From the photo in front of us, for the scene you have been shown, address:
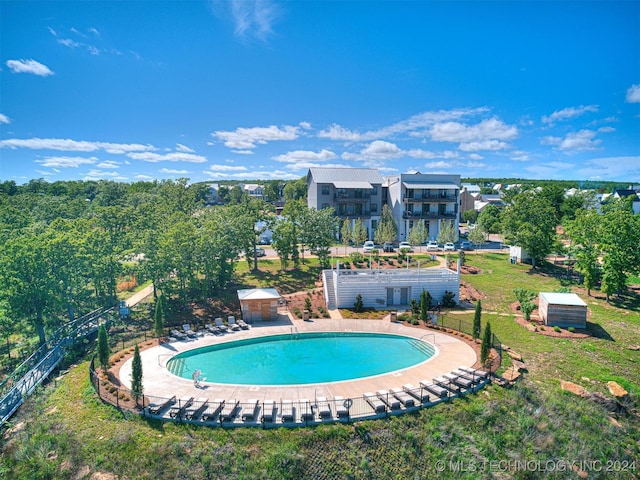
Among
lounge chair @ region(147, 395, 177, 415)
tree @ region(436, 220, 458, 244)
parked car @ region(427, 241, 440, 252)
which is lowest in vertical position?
lounge chair @ region(147, 395, 177, 415)

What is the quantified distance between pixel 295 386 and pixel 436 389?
6837 mm

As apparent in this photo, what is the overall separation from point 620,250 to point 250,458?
3368cm

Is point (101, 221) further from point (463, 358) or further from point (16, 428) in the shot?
point (463, 358)

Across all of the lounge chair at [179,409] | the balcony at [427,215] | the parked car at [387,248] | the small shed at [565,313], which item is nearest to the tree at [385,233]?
the parked car at [387,248]

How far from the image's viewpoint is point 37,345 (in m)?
25.2

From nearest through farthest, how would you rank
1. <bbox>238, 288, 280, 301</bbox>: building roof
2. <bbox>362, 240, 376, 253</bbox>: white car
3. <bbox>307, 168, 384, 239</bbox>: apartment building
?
1. <bbox>238, 288, 280, 301</bbox>: building roof
2. <bbox>362, 240, 376, 253</bbox>: white car
3. <bbox>307, 168, 384, 239</bbox>: apartment building

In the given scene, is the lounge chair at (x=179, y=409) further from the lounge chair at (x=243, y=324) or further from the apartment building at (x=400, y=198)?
the apartment building at (x=400, y=198)

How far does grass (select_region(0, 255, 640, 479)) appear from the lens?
1430 cm

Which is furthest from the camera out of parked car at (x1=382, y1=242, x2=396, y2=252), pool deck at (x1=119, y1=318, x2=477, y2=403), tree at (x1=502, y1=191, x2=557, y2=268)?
parked car at (x1=382, y1=242, x2=396, y2=252)

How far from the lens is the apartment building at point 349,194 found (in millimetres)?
61312

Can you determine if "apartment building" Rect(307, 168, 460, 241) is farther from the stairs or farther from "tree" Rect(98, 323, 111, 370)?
"tree" Rect(98, 323, 111, 370)

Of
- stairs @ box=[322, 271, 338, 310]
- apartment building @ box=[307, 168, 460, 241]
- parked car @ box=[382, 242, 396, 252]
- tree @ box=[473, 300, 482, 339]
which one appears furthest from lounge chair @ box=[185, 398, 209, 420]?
apartment building @ box=[307, 168, 460, 241]

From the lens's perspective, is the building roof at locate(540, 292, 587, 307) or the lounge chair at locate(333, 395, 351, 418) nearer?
the lounge chair at locate(333, 395, 351, 418)

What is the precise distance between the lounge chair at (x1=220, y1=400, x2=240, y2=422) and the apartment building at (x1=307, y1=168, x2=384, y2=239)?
45.4m
